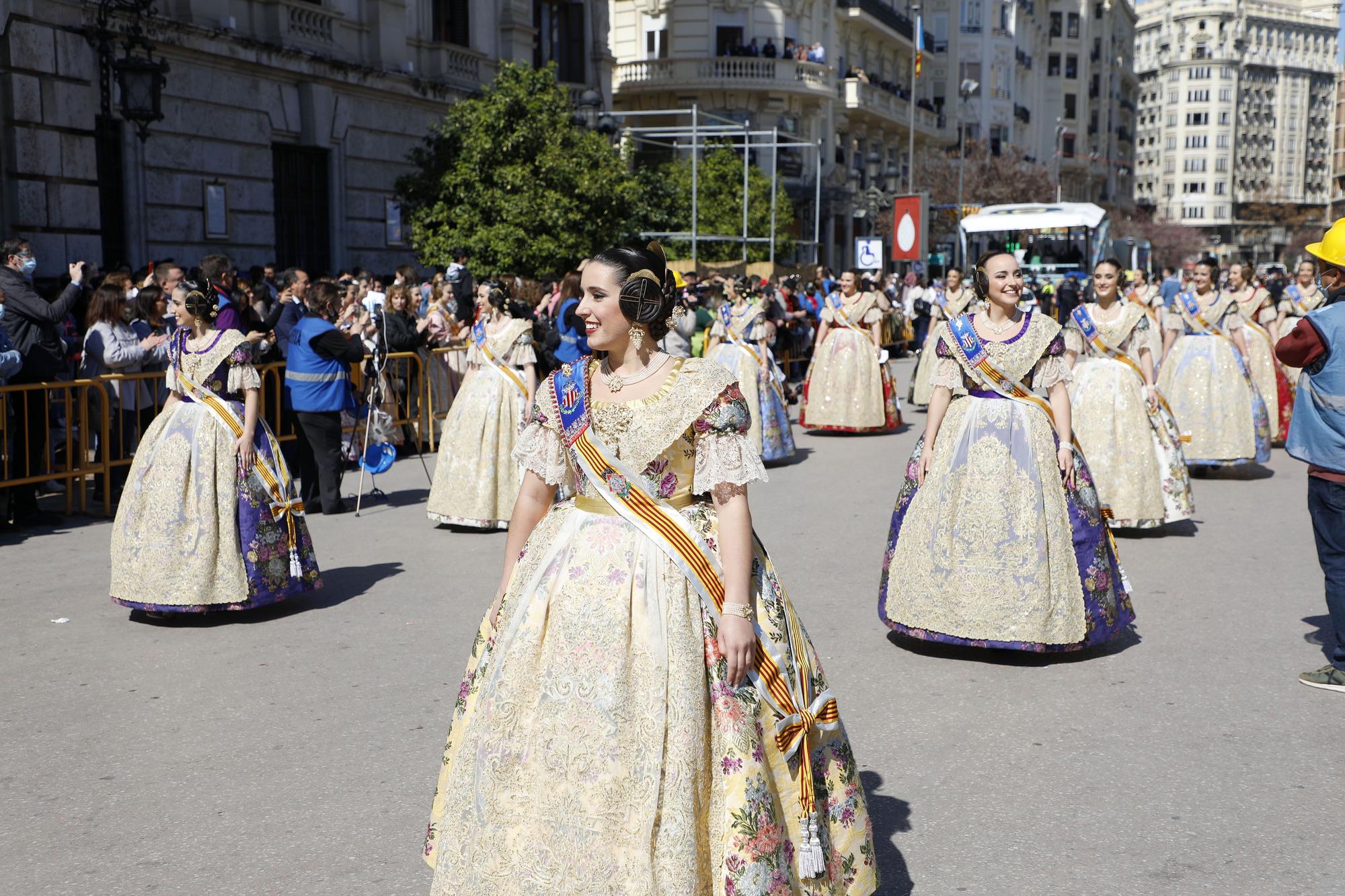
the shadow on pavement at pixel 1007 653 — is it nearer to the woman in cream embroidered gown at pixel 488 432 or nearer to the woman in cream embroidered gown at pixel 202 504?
the woman in cream embroidered gown at pixel 202 504

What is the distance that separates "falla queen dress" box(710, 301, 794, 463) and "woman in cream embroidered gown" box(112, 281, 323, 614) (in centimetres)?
691

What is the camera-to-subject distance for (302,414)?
10398 mm

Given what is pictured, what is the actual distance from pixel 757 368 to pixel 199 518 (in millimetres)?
7640

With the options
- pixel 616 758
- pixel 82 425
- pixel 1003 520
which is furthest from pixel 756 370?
pixel 616 758

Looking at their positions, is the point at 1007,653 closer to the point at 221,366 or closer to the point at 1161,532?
the point at 1161,532

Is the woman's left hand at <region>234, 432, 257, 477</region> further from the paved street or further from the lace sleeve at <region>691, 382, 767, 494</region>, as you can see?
the lace sleeve at <region>691, 382, 767, 494</region>

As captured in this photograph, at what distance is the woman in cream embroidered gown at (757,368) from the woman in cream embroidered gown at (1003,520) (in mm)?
6912

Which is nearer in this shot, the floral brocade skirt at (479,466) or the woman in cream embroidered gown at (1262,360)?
the floral brocade skirt at (479,466)

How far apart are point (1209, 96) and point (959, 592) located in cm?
15363

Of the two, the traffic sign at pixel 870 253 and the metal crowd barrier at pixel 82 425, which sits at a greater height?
the traffic sign at pixel 870 253

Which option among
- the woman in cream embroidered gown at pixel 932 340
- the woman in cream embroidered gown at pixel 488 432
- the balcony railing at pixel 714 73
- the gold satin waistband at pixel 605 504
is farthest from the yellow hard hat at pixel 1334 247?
the balcony railing at pixel 714 73

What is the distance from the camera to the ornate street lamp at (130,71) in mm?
14422

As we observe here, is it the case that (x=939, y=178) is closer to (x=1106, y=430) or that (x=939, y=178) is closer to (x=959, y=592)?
(x=1106, y=430)

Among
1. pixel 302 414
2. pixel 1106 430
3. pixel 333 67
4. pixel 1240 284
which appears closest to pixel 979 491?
pixel 1106 430
